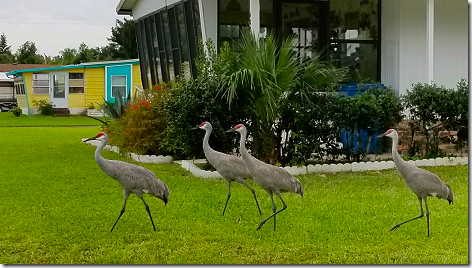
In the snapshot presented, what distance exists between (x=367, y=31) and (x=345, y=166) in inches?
148

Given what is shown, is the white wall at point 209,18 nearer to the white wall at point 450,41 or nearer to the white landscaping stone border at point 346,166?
the white landscaping stone border at point 346,166

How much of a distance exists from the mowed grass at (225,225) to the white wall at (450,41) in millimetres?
3643

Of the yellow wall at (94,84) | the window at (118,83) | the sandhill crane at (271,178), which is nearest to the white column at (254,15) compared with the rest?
the sandhill crane at (271,178)

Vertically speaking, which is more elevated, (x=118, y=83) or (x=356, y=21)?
(x=356, y=21)

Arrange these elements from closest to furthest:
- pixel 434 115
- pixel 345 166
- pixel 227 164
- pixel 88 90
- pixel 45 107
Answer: pixel 227 164 → pixel 345 166 → pixel 434 115 → pixel 45 107 → pixel 88 90

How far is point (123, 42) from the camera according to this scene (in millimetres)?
38375

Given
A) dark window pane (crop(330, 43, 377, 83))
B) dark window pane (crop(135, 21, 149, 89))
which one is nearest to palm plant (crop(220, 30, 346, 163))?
dark window pane (crop(330, 43, 377, 83))

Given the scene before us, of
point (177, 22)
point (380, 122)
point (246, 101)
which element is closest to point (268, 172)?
point (246, 101)

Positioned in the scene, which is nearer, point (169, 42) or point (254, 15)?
point (254, 15)

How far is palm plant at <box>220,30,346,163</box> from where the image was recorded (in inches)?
380

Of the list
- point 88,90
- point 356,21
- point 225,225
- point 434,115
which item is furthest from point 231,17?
point 88,90

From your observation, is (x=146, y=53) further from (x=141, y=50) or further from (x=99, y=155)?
(x=99, y=155)

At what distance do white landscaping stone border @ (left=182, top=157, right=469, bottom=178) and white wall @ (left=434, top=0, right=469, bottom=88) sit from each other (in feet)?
7.99

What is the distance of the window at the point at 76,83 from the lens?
33.6m
